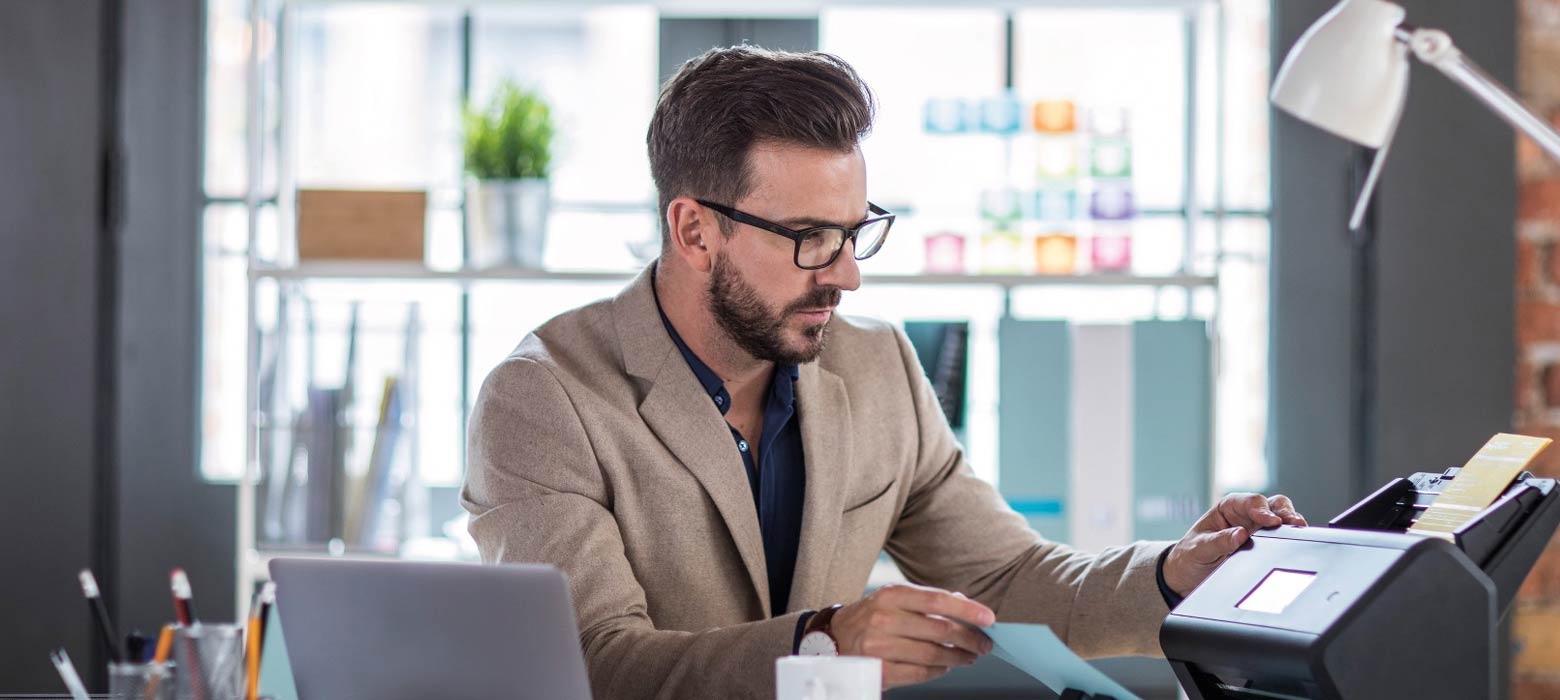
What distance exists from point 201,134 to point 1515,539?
2.15 m

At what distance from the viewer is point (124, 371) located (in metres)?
2.50

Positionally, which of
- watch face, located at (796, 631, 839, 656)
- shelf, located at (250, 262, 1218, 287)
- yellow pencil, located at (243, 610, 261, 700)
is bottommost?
watch face, located at (796, 631, 839, 656)

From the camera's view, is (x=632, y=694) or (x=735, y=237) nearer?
(x=632, y=694)

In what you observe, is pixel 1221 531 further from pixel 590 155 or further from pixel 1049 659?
pixel 590 155

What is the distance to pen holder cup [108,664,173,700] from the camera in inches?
39.6

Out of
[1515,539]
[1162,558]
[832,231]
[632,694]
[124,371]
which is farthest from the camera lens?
[124,371]

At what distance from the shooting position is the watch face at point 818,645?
1176 mm

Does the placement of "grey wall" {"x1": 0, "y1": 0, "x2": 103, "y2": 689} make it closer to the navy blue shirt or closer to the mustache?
the navy blue shirt

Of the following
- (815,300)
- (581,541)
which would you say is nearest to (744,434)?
(815,300)

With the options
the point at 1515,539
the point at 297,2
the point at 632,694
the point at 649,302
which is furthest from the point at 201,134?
the point at 1515,539

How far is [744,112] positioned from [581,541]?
0.47 m

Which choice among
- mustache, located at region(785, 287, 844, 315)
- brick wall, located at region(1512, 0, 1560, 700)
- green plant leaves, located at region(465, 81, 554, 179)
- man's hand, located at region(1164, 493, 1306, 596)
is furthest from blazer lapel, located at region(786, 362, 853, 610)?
brick wall, located at region(1512, 0, 1560, 700)

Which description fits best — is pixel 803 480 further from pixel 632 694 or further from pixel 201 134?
pixel 201 134

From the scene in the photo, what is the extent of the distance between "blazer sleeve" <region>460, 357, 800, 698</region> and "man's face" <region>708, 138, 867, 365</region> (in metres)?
0.21
